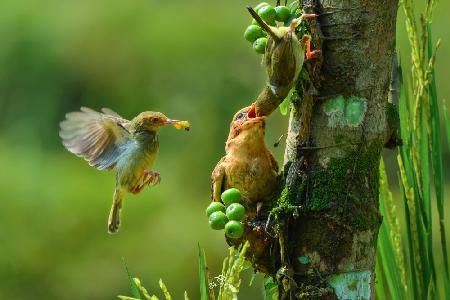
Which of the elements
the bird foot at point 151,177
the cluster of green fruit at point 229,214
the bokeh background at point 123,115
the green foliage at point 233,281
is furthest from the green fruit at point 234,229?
the bokeh background at point 123,115

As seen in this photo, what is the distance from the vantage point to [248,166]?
2.54 m

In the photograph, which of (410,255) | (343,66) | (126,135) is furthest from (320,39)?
(126,135)

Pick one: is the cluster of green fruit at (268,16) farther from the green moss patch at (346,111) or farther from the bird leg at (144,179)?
the bird leg at (144,179)

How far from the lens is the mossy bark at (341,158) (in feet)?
7.41

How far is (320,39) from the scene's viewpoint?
227 centimetres

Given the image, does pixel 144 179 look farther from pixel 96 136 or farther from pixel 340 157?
pixel 340 157

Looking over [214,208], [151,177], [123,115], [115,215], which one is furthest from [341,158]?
[123,115]

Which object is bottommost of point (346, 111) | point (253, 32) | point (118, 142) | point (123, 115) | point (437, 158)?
point (437, 158)

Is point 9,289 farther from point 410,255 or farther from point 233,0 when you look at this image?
point 410,255

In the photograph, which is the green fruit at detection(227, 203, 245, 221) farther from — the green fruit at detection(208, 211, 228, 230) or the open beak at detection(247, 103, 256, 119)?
the open beak at detection(247, 103, 256, 119)

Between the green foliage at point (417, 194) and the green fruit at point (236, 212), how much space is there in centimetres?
33

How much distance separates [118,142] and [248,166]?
987mm

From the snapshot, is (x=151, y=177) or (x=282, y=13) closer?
(x=282, y=13)

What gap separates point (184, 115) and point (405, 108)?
5435 millimetres
